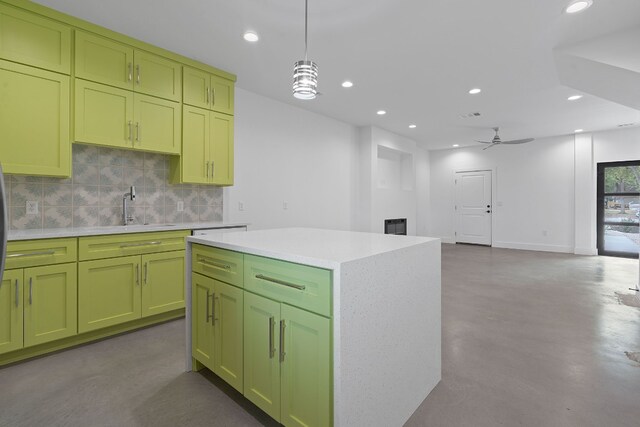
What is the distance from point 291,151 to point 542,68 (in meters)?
3.36

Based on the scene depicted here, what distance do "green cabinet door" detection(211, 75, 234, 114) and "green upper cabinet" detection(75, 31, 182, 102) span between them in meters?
0.39

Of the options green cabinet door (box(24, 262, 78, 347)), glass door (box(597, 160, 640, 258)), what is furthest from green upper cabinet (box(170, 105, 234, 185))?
glass door (box(597, 160, 640, 258))

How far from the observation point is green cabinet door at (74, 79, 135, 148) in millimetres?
2566

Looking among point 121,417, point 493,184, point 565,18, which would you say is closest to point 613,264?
point 493,184

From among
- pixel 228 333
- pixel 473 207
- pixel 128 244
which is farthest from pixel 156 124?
pixel 473 207

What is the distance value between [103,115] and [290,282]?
2.49 metres

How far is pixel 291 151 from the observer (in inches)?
192

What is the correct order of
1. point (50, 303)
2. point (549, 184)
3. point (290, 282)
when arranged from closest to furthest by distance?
1. point (290, 282)
2. point (50, 303)
3. point (549, 184)

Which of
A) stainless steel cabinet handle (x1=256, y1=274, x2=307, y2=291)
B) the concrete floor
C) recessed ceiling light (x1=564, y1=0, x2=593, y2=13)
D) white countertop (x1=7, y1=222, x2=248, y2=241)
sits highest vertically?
recessed ceiling light (x1=564, y1=0, x2=593, y2=13)

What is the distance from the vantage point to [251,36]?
2.86 metres

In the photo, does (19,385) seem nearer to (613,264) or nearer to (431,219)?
(613,264)

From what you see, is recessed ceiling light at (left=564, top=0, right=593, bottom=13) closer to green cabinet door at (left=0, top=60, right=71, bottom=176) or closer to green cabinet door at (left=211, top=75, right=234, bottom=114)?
green cabinet door at (left=211, top=75, right=234, bottom=114)

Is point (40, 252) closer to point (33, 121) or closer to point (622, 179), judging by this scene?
point (33, 121)

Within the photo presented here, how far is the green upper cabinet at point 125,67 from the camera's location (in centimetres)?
259
